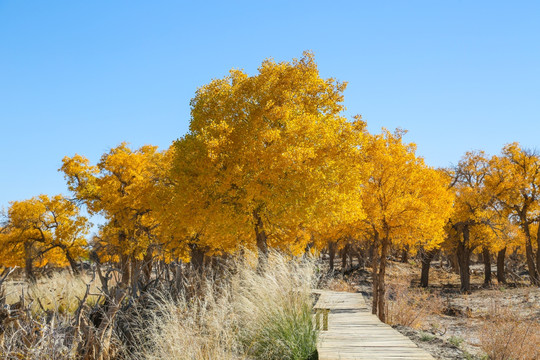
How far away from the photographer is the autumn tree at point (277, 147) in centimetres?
1559

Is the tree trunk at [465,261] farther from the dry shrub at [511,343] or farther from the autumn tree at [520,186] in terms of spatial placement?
the dry shrub at [511,343]

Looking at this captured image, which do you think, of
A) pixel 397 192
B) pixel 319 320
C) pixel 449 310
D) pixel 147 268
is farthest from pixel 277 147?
pixel 449 310

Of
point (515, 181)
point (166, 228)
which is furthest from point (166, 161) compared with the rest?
point (515, 181)

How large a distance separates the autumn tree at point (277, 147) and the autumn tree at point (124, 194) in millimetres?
8013

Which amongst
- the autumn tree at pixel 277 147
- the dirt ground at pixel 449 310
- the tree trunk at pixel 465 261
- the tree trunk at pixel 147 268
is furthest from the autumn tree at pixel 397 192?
the tree trunk at pixel 465 261

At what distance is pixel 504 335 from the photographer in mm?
9242

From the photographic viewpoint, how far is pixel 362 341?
7629 millimetres

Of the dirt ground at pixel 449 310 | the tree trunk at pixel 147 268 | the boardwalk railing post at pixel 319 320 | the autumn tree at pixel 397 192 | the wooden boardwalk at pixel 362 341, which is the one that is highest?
the autumn tree at pixel 397 192

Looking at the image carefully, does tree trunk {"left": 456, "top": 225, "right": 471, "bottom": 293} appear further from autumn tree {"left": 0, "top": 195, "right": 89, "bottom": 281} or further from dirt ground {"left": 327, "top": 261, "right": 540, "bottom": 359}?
autumn tree {"left": 0, "top": 195, "right": 89, "bottom": 281}

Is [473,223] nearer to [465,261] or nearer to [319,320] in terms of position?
[465,261]

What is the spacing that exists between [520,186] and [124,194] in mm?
24953

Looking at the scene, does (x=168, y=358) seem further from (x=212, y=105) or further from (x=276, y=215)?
(x=212, y=105)

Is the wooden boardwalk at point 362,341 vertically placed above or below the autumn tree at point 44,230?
below

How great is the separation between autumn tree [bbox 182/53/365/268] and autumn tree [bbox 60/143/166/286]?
8013mm
